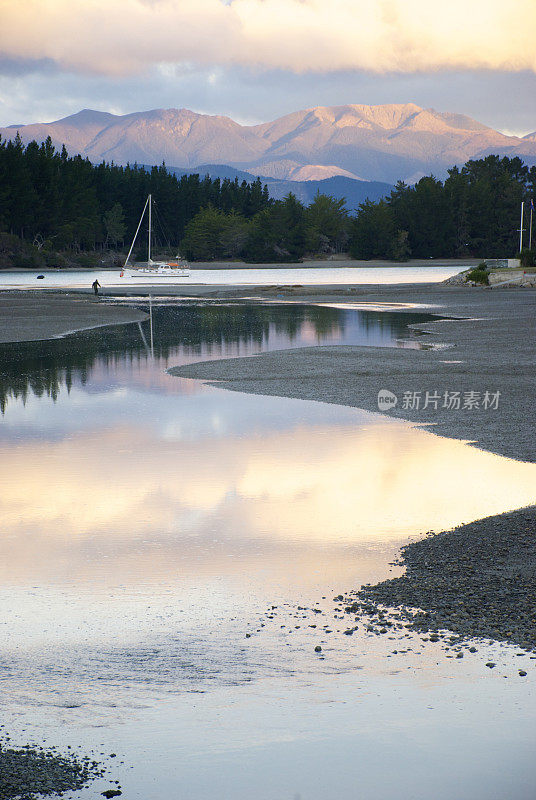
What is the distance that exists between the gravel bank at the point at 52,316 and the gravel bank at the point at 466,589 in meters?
24.7

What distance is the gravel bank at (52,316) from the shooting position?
33.9m

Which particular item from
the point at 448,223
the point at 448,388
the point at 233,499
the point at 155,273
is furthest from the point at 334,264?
the point at 233,499

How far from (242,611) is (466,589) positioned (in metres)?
1.74

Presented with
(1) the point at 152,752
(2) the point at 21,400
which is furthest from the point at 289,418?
(1) the point at 152,752

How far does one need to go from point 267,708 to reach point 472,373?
15.3 metres

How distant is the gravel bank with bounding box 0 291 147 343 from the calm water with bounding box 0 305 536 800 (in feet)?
61.7

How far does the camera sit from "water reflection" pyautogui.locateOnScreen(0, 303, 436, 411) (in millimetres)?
21766

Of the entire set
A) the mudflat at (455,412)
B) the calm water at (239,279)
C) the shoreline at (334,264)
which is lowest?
the mudflat at (455,412)

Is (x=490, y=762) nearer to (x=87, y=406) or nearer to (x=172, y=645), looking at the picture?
(x=172, y=645)

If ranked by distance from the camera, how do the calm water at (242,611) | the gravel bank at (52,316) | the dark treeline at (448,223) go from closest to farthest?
the calm water at (242,611) < the gravel bank at (52,316) < the dark treeline at (448,223)

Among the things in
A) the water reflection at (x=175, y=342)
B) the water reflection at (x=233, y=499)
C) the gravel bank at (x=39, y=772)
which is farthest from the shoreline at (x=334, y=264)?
the gravel bank at (x=39, y=772)

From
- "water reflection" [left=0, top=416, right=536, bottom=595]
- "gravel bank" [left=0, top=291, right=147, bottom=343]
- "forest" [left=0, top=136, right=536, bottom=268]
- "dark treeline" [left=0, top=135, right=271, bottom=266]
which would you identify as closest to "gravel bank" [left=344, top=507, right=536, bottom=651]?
"water reflection" [left=0, top=416, right=536, bottom=595]

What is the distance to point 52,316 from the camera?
4200 cm

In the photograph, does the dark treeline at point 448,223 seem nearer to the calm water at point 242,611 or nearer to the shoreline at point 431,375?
the shoreline at point 431,375
